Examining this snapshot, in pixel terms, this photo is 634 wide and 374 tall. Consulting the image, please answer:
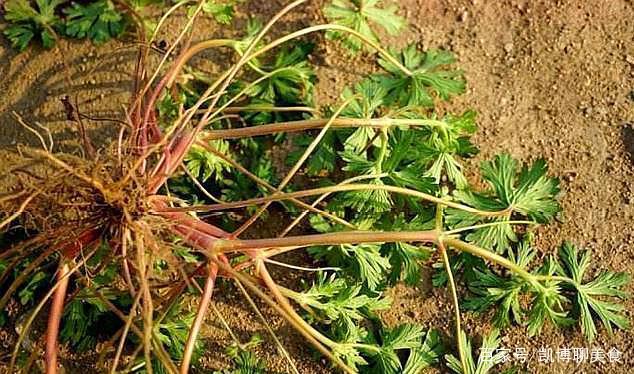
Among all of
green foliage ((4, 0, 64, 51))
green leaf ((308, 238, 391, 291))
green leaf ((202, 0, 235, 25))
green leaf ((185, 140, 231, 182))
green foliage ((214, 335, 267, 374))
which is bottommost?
green foliage ((214, 335, 267, 374))

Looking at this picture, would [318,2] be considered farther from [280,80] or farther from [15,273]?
A: [15,273]

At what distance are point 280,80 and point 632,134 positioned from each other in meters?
0.91

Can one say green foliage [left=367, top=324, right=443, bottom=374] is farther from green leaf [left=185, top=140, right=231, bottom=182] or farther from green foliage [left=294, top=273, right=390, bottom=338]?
green leaf [left=185, top=140, right=231, bottom=182]

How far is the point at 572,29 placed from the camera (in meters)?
2.07

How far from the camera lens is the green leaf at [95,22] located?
211 centimetres

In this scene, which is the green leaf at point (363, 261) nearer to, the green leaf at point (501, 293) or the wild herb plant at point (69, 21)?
the green leaf at point (501, 293)

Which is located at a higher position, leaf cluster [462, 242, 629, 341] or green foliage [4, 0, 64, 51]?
green foliage [4, 0, 64, 51]

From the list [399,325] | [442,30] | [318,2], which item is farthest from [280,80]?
[399,325]

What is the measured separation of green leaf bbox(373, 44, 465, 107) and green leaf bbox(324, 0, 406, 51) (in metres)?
0.08

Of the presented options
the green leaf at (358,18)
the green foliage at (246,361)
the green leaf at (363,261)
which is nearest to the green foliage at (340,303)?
the green leaf at (363,261)

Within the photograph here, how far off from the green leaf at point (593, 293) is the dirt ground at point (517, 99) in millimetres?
35

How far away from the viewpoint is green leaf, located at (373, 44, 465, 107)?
6.47ft

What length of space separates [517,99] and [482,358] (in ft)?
2.22

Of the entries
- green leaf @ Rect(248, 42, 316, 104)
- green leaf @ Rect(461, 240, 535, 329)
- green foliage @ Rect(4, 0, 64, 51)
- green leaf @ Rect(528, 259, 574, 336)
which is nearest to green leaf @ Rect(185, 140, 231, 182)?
green leaf @ Rect(248, 42, 316, 104)
